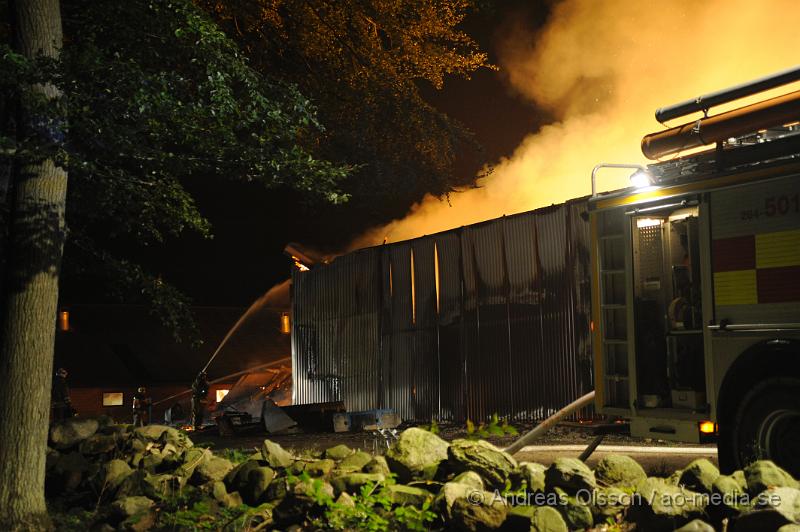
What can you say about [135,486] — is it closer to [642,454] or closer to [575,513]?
[575,513]

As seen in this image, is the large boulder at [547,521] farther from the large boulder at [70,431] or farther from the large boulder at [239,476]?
the large boulder at [70,431]

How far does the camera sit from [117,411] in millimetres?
42094

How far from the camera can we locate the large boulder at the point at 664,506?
603 cm

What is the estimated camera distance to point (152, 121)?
890cm

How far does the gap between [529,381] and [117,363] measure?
104 feet

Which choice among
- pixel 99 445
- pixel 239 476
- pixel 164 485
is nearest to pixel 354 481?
pixel 239 476

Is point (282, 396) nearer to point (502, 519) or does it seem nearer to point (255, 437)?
point (255, 437)

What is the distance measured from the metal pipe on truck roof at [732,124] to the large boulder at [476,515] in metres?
3.92

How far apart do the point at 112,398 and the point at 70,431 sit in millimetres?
34086

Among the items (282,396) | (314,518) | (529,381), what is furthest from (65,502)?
(282,396)

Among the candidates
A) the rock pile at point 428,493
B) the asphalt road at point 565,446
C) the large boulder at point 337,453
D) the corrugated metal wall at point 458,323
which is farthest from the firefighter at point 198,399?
the large boulder at point 337,453

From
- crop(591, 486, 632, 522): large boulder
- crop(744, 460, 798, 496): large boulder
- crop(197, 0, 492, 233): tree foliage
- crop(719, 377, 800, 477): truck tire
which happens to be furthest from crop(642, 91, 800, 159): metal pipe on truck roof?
crop(197, 0, 492, 233): tree foliage

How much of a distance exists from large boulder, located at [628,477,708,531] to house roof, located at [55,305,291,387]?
111 ft

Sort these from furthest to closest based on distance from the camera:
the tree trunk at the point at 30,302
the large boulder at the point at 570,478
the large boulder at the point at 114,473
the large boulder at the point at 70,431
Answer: the large boulder at the point at 70,431
the large boulder at the point at 114,473
the tree trunk at the point at 30,302
the large boulder at the point at 570,478
